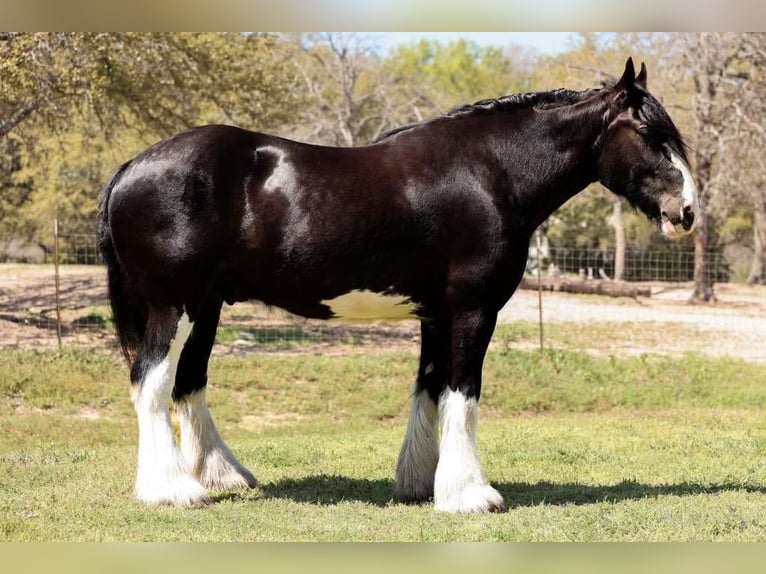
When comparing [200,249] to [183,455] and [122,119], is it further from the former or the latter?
[122,119]

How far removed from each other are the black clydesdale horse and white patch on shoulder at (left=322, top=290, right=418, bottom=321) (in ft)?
0.04

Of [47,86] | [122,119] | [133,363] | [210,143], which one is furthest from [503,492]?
[122,119]

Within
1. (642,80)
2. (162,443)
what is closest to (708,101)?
(642,80)

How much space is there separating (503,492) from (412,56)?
164 ft

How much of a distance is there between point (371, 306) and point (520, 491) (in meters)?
1.84

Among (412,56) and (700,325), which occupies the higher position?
(412,56)

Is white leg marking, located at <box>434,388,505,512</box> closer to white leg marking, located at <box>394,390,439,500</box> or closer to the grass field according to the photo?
the grass field

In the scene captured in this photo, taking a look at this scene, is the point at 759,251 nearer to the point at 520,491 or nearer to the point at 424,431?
the point at 520,491

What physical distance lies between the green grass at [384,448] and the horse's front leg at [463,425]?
0.60 feet

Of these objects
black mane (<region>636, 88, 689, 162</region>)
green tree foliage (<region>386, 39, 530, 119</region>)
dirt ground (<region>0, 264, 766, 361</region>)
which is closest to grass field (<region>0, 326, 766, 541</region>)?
dirt ground (<region>0, 264, 766, 361</region>)

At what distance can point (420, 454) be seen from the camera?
653cm

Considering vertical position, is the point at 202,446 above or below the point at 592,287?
below

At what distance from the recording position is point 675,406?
12.7 metres

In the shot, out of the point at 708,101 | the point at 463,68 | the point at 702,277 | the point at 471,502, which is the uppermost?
the point at 463,68
